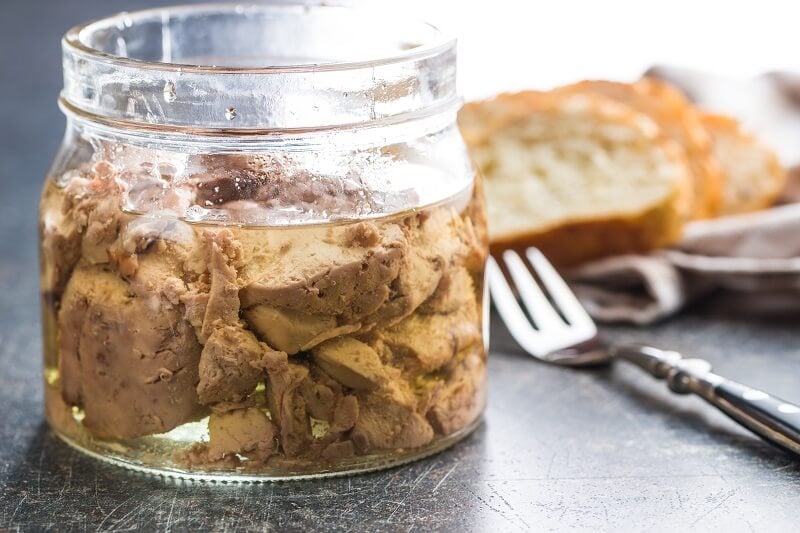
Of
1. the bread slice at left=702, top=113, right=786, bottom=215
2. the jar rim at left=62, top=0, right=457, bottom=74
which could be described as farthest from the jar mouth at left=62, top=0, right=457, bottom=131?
the bread slice at left=702, top=113, right=786, bottom=215

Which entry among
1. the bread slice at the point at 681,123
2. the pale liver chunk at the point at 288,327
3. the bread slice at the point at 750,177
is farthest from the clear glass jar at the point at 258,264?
the bread slice at the point at 750,177

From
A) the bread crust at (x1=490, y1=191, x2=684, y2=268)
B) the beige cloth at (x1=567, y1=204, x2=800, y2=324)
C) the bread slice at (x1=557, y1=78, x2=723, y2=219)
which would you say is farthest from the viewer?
the bread slice at (x1=557, y1=78, x2=723, y2=219)

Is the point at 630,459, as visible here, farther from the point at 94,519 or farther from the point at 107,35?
the point at 107,35

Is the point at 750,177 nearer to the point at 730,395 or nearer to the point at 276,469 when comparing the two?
the point at 730,395

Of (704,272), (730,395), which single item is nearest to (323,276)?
(730,395)

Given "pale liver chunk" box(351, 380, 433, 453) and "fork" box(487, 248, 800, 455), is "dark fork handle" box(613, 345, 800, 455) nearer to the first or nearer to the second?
"fork" box(487, 248, 800, 455)

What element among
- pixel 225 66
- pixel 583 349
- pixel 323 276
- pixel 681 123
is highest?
pixel 225 66

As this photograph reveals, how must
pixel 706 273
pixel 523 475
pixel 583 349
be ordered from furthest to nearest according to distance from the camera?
pixel 706 273 → pixel 583 349 → pixel 523 475
